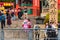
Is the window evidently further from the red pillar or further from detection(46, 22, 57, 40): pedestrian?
detection(46, 22, 57, 40): pedestrian

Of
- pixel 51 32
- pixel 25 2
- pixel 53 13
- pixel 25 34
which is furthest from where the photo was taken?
pixel 25 2

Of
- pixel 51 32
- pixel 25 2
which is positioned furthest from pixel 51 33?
pixel 25 2

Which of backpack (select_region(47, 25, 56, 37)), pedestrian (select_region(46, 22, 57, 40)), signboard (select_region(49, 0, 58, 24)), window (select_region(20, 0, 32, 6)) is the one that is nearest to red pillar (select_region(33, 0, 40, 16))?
window (select_region(20, 0, 32, 6))

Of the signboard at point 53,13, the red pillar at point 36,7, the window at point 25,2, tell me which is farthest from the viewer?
the window at point 25,2

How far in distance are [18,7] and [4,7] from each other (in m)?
2.43

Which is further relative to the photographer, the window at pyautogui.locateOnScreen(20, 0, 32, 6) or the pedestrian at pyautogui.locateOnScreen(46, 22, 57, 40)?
the window at pyautogui.locateOnScreen(20, 0, 32, 6)

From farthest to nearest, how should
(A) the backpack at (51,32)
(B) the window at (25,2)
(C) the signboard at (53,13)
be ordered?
(B) the window at (25,2) → (C) the signboard at (53,13) → (A) the backpack at (51,32)

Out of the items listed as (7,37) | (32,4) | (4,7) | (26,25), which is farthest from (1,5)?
(7,37)

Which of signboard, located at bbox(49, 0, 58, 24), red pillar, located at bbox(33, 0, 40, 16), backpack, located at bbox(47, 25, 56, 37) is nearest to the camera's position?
backpack, located at bbox(47, 25, 56, 37)

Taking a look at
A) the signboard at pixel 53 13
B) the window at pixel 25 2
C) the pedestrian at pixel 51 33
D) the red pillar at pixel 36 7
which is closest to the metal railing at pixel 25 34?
the pedestrian at pixel 51 33

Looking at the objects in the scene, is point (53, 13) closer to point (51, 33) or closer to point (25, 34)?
point (51, 33)

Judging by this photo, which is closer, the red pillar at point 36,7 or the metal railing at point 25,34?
the metal railing at point 25,34

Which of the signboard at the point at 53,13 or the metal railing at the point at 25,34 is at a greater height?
the signboard at the point at 53,13

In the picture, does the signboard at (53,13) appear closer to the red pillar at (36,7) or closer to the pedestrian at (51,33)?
the pedestrian at (51,33)
